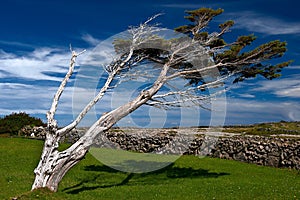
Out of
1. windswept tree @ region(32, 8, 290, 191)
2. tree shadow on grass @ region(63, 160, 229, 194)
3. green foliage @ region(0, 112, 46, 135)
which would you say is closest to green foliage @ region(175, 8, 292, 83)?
windswept tree @ region(32, 8, 290, 191)

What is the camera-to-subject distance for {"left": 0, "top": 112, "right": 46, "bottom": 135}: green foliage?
48044 millimetres

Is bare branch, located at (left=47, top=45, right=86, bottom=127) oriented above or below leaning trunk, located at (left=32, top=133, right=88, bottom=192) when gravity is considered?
above

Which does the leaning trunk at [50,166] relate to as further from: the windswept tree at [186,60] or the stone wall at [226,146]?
the stone wall at [226,146]

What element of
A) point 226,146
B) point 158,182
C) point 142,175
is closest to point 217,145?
point 226,146

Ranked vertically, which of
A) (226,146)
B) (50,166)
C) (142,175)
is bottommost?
(142,175)

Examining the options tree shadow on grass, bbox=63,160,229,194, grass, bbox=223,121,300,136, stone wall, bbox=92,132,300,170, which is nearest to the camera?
tree shadow on grass, bbox=63,160,229,194

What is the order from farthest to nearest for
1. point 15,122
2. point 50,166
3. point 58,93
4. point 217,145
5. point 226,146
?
point 15,122
point 217,145
point 226,146
point 58,93
point 50,166

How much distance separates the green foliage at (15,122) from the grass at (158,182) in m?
21.0

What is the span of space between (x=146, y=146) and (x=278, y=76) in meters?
17.4

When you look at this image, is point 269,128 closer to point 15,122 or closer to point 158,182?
point 15,122

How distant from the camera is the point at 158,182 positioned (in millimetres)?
19859

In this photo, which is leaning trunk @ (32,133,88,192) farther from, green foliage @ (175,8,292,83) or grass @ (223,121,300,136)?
grass @ (223,121,300,136)

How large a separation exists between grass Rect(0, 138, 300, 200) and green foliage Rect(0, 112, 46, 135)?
2103cm

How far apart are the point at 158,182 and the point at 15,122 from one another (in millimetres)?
33511
